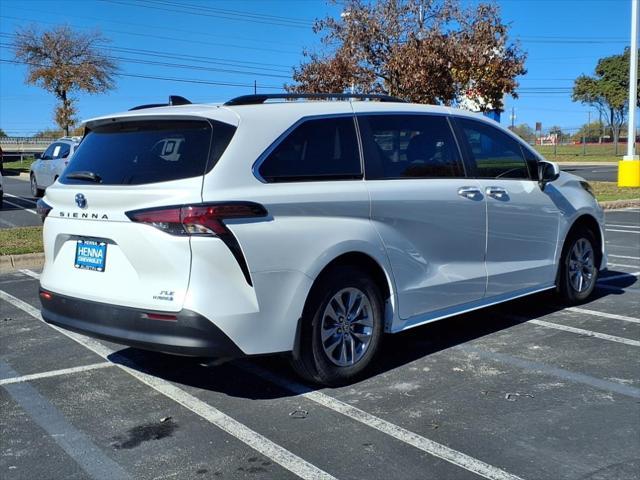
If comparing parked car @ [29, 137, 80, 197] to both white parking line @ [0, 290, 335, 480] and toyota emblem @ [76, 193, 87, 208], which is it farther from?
toyota emblem @ [76, 193, 87, 208]

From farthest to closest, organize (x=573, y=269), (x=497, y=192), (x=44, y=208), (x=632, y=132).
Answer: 1. (x=632, y=132)
2. (x=573, y=269)
3. (x=497, y=192)
4. (x=44, y=208)

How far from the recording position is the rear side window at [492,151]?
18.6 feet

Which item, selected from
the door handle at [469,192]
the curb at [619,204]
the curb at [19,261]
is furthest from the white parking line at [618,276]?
the curb at [619,204]

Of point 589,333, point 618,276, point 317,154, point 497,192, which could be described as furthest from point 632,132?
point 317,154

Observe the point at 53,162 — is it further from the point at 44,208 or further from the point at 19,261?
the point at 44,208

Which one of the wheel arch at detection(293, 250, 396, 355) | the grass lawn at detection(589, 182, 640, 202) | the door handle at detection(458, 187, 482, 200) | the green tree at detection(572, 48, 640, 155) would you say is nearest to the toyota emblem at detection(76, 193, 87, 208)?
the wheel arch at detection(293, 250, 396, 355)

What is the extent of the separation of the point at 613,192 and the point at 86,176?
17.8 meters

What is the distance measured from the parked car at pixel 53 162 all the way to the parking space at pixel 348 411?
12.8 metres

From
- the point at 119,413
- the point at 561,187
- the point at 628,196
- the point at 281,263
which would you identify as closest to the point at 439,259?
the point at 281,263

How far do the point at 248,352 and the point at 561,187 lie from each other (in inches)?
147

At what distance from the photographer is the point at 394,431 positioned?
395 centimetres

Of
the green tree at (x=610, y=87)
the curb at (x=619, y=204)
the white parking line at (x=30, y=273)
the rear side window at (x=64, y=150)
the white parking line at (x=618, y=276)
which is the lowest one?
the white parking line at (x=618, y=276)

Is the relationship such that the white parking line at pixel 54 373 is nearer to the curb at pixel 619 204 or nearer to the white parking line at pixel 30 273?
the white parking line at pixel 30 273

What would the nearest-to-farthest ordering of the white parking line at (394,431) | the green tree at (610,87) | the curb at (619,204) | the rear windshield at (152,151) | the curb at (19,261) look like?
the white parking line at (394,431), the rear windshield at (152,151), the curb at (19,261), the curb at (619,204), the green tree at (610,87)
